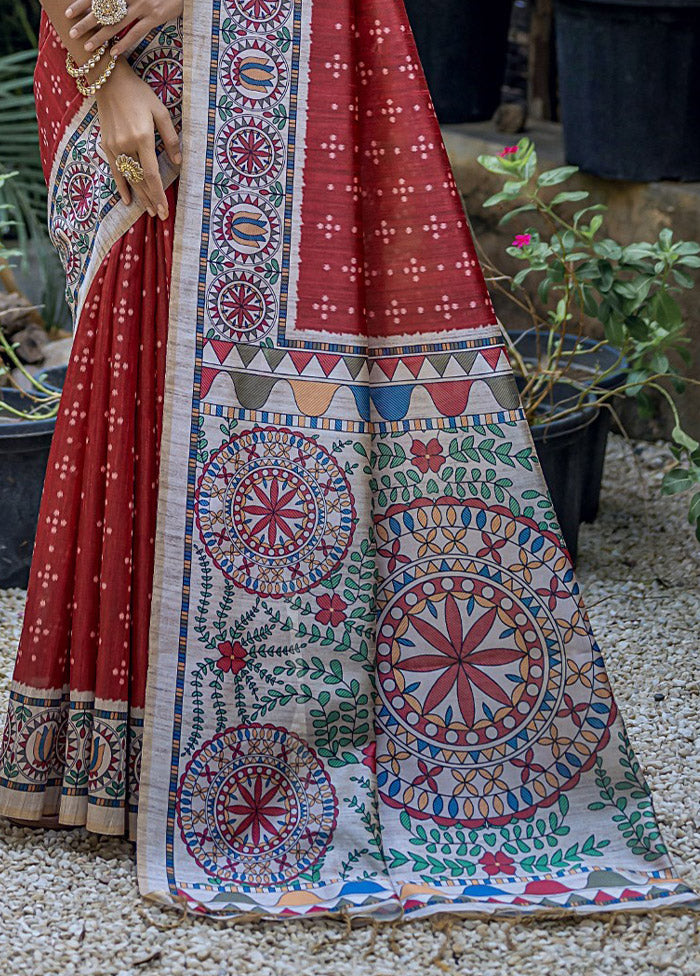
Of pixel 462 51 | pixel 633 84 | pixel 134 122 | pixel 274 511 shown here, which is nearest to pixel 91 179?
pixel 134 122

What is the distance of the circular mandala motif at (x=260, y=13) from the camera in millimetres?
1689

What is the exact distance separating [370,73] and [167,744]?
38.6 inches

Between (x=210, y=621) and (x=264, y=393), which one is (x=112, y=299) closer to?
(x=264, y=393)

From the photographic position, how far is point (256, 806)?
1791 millimetres

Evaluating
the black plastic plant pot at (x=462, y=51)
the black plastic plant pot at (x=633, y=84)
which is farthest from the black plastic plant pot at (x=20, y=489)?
the black plastic plant pot at (x=462, y=51)

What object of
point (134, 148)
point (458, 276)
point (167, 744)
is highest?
point (134, 148)

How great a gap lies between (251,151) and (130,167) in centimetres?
17

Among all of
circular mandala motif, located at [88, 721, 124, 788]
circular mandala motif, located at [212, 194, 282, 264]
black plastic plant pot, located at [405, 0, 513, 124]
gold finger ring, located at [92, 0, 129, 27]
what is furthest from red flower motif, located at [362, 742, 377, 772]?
black plastic plant pot, located at [405, 0, 513, 124]

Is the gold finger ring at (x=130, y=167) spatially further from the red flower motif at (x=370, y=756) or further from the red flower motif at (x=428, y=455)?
the red flower motif at (x=370, y=756)

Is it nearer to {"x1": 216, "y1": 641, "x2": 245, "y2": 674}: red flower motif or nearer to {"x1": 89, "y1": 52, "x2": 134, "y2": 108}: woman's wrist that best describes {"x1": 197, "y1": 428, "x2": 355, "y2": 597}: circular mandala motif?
{"x1": 216, "y1": 641, "x2": 245, "y2": 674}: red flower motif

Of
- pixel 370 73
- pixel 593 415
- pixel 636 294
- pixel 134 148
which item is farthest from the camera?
pixel 593 415

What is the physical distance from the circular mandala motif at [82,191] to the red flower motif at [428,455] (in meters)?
0.56

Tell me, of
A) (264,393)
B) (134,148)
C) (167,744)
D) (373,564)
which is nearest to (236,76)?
(134,148)

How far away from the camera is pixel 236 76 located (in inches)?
67.0
